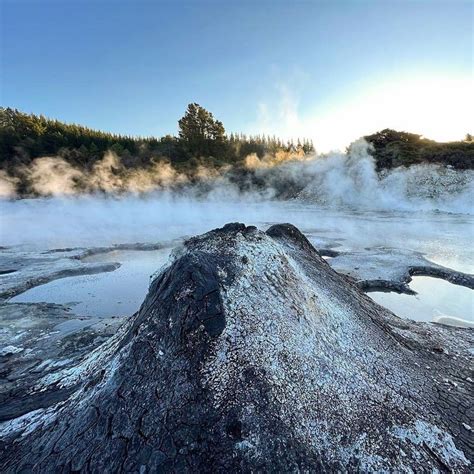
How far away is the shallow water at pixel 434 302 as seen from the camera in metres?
4.24

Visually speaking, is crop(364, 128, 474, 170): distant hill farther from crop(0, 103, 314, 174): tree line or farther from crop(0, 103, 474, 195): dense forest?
crop(0, 103, 314, 174): tree line

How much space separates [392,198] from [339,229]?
24.9ft

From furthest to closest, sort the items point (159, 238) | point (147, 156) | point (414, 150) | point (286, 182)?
1. point (147, 156)
2. point (286, 182)
3. point (414, 150)
4. point (159, 238)

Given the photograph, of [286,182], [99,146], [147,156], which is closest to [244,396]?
[286,182]

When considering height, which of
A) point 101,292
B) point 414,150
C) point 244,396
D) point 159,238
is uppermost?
point 414,150

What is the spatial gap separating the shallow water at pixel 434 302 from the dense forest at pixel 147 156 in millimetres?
15005

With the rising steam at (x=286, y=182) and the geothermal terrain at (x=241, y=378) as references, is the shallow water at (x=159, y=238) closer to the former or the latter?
the geothermal terrain at (x=241, y=378)

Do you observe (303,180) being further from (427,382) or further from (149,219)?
(427,382)

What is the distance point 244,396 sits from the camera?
1735 mm

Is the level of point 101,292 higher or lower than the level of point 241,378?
lower

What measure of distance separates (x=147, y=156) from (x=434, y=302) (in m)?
28.0

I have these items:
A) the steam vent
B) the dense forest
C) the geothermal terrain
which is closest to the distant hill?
the dense forest

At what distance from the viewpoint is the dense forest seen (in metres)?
19.9

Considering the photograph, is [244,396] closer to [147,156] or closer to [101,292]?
[101,292]
